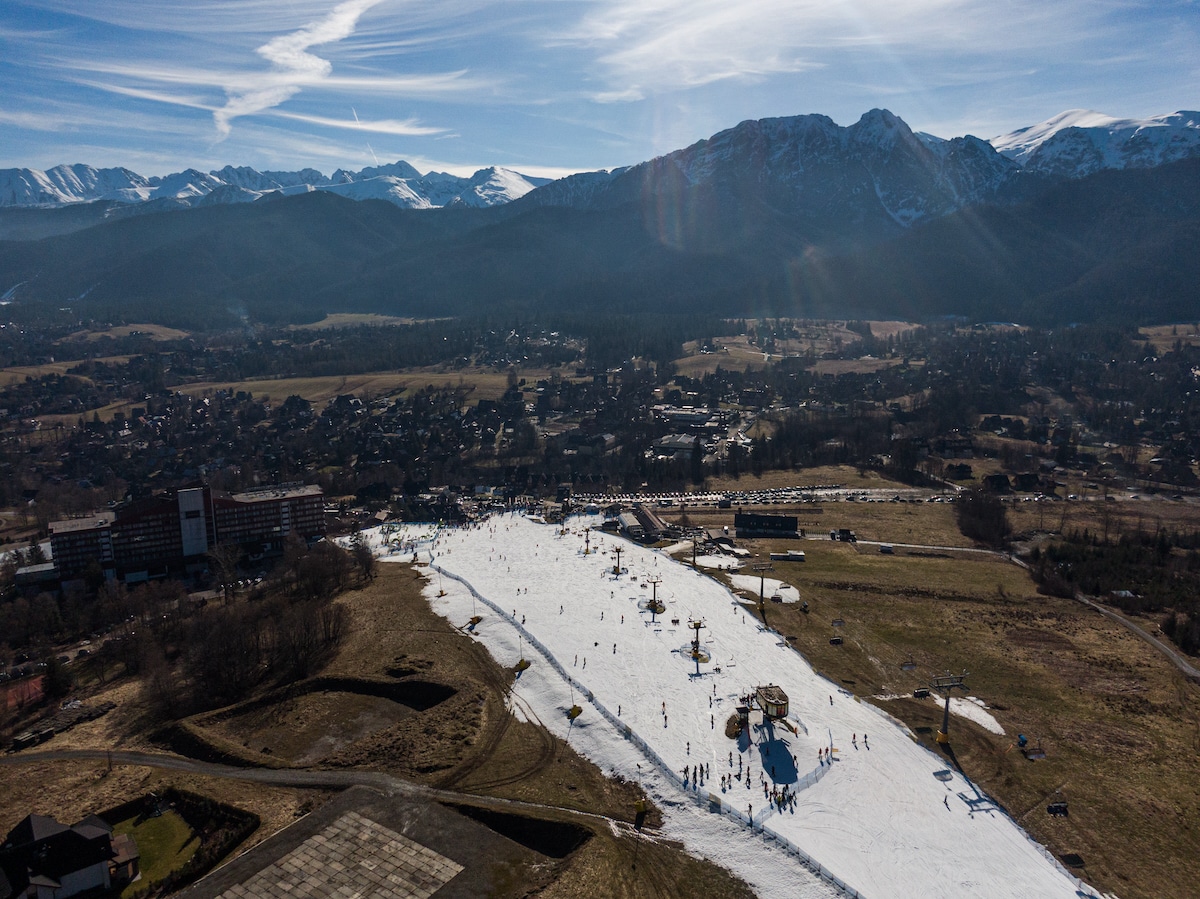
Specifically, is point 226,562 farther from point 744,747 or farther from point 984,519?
point 984,519

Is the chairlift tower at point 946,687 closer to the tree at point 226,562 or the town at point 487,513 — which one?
the town at point 487,513

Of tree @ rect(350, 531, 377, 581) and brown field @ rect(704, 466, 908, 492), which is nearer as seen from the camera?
tree @ rect(350, 531, 377, 581)

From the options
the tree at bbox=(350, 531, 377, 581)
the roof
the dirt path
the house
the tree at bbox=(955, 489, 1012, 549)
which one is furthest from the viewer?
the tree at bbox=(955, 489, 1012, 549)

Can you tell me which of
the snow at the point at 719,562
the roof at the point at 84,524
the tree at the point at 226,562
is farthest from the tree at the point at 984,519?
the roof at the point at 84,524

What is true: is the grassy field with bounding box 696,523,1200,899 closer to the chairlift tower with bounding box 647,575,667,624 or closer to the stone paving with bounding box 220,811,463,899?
the chairlift tower with bounding box 647,575,667,624

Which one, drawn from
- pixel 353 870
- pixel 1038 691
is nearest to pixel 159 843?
pixel 353 870

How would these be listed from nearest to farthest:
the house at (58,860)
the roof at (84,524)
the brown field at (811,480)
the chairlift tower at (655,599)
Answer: the house at (58,860) → the chairlift tower at (655,599) → the roof at (84,524) → the brown field at (811,480)

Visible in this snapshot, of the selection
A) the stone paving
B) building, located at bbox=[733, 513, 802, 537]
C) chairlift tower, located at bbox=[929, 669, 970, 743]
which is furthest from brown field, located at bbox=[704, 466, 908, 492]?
the stone paving
